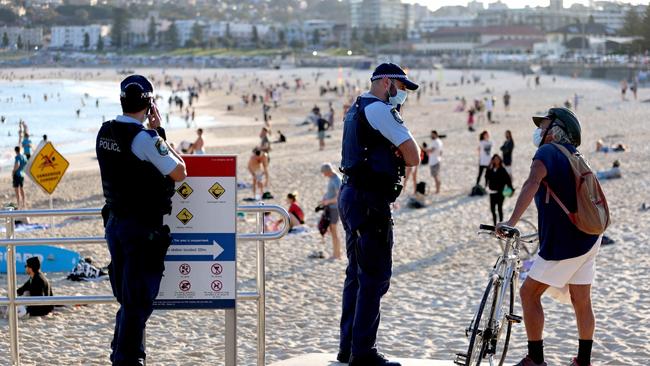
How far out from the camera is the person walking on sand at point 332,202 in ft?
41.7

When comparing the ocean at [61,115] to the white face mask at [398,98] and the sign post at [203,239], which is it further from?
the white face mask at [398,98]

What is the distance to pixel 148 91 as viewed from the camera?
4855mm

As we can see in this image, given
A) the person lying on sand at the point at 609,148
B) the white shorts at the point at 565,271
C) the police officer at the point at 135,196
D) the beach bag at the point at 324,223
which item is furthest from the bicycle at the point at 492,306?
the person lying on sand at the point at 609,148

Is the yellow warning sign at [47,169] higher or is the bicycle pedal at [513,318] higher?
the bicycle pedal at [513,318]

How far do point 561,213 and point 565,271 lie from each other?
303mm

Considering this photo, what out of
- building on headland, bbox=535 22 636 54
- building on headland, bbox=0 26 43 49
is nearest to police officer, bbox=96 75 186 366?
building on headland, bbox=535 22 636 54

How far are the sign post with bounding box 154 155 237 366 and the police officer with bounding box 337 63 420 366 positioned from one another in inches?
23.6

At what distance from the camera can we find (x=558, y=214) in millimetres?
5191

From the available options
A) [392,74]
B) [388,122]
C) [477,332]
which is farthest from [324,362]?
[392,74]

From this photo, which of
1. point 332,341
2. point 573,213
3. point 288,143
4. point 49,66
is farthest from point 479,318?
point 49,66

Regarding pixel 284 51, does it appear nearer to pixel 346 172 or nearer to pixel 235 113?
pixel 235 113

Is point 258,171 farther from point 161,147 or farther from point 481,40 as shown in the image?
point 481,40

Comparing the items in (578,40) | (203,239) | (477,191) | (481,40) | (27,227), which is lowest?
(27,227)

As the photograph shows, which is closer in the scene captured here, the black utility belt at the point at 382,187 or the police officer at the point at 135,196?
the police officer at the point at 135,196
